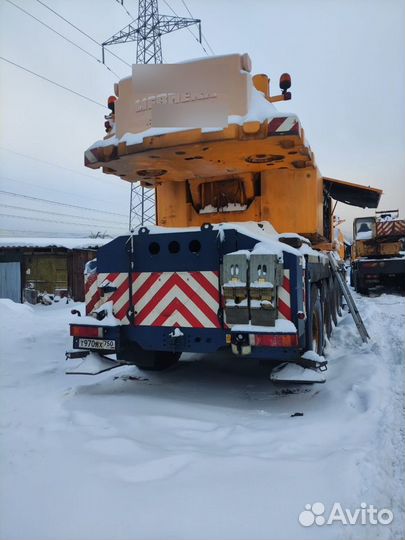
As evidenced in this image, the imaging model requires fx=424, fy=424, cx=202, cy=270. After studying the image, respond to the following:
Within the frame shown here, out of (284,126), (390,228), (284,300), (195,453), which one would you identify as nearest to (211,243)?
(284,300)

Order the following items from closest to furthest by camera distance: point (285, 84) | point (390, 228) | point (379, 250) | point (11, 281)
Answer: point (285, 84) → point (11, 281) → point (390, 228) → point (379, 250)


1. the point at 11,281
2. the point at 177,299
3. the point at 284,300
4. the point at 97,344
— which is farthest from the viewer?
the point at 11,281

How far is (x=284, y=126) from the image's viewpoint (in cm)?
411

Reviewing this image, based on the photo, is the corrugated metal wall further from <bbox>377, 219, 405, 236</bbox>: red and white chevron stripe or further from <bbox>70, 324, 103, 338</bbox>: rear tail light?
<bbox>377, 219, 405, 236</bbox>: red and white chevron stripe

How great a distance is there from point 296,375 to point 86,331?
85.2 inches

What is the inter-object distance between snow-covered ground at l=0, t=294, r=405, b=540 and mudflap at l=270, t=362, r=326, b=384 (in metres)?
0.27

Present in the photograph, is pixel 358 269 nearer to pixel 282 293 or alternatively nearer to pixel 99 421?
pixel 282 293

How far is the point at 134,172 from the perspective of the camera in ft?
17.3

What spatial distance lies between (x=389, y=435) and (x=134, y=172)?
3937 mm

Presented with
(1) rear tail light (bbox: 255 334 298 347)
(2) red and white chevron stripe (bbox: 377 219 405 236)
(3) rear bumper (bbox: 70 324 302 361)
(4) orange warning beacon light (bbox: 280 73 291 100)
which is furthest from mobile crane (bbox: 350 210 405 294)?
(1) rear tail light (bbox: 255 334 298 347)

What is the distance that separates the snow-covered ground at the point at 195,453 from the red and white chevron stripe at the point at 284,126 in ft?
8.35

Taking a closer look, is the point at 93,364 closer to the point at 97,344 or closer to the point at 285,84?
the point at 97,344

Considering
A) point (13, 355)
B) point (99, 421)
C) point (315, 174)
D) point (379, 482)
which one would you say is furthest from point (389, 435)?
point (13, 355)

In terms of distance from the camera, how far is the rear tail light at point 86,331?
14.2 ft
